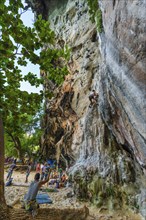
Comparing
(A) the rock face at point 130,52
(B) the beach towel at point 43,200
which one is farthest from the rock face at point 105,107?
(B) the beach towel at point 43,200

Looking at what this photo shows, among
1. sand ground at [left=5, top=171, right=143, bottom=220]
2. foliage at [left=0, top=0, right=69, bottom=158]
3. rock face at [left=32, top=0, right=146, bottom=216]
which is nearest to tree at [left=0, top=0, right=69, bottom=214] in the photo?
foliage at [left=0, top=0, right=69, bottom=158]

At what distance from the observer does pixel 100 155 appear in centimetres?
1132

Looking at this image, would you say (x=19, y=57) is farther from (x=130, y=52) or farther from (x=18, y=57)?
(x=130, y=52)

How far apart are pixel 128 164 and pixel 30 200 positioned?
477 centimetres

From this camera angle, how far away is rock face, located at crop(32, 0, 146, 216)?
4.65 m

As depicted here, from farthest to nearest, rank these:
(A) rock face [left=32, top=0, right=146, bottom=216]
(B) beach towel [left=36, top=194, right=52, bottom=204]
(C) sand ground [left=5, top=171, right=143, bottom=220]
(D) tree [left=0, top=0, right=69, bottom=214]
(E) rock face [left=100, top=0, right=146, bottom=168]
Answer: (B) beach towel [left=36, top=194, right=52, bottom=204], (C) sand ground [left=5, top=171, right=143, bottom=220], (D) tree [left=0, top=0, right=69, bottom=214], (A) rock face [left=32, top=0, right=146, bottom=216], (E) rock face [left=100, top=0, right=146, bottom=168]

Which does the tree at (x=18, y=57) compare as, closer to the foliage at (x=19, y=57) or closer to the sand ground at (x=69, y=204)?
the foliage at (x=19, y=57)

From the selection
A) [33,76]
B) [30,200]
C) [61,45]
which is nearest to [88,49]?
[61,45]

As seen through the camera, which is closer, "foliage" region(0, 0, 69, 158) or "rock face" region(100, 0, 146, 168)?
"rock face" region(100, 0, 146, 168)

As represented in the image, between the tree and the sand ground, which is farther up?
the tree

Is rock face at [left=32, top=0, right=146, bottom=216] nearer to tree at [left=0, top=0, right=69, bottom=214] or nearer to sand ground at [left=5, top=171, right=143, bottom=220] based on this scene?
sand ground at [left=5, top=171, right=143, bottom=220]

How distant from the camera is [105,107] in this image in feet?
29.7

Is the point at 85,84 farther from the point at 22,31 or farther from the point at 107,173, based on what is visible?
the point at 22,31

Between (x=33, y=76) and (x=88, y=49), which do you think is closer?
(x=33, y=76)
